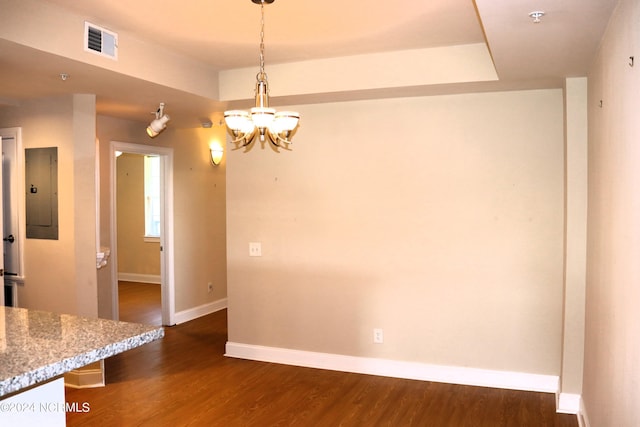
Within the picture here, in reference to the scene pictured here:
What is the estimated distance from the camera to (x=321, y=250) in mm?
4691

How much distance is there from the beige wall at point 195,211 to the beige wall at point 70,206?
48.6 inches

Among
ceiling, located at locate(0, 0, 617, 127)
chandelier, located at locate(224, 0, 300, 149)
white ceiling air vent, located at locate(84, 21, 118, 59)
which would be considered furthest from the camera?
white ceiling air vent, located at locate(84, 21, 118, 59)

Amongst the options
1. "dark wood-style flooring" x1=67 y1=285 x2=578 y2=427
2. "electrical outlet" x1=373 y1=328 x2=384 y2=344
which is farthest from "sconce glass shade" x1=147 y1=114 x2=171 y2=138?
"electrical outlet" x1=373 y1=328 x2=384 y2=344

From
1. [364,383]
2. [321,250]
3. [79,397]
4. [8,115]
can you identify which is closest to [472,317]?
[364,383]

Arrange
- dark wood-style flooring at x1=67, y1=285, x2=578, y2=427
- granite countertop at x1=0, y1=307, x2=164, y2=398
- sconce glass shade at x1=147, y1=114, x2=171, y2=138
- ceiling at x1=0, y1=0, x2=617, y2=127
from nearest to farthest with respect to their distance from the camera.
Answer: granite countertop at x1=0, y1=307, x2=164, y2=398, ceiling at x1=0, y1=0, x2=617, y2=127, dark wood-style flooring at x1=67, y1=285, x2=578, y2=427, sconce glass shade at x1=147, y1=114, x2=171, y2=138

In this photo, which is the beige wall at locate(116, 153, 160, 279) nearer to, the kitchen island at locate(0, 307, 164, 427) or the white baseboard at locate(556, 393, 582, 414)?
the white baseboard at locate(556, 393, 582, 414)

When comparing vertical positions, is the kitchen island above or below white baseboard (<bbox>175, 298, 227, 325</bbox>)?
above

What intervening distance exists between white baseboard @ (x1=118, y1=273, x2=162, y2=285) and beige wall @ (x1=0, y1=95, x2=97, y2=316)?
181 inches

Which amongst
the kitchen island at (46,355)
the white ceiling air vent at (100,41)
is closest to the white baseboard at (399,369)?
the white ceiling air vent at (100,41)

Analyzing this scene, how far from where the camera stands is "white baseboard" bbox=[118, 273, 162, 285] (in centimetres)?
901

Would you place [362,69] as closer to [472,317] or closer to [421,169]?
[421,169]

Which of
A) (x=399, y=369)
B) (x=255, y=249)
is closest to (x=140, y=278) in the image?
(x=255, y=249)

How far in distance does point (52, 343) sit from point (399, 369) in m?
3.23

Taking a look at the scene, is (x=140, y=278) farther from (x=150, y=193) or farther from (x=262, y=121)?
(x=262, y=121)
